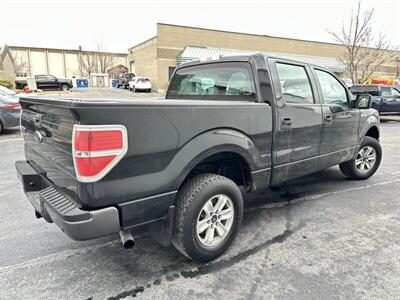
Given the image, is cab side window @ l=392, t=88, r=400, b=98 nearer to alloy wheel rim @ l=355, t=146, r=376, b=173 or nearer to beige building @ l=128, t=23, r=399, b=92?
alloy wheel rim @ l=355, t=146, r=376, b=173

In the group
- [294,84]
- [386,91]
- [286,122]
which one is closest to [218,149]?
[286,122]

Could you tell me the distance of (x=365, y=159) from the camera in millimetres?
5066

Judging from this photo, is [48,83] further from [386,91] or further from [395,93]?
[395,93]

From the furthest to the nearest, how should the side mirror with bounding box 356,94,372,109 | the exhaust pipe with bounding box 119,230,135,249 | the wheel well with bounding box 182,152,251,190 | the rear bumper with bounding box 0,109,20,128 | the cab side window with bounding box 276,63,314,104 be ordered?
the rear bumper with bounding box 0,109,20,128 → the side mirror with bounding box 356,94,372,109 → the cab side window with bounding box 276,63,314,104 → the wheel well with bounding box 182,152,251,190 → the exhaust pipe with bounding box 119,230,135,249

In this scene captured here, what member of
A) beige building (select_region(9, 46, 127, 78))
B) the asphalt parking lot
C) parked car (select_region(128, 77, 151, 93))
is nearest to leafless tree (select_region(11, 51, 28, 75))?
beige building (select_region(9, 46, 127, 78))

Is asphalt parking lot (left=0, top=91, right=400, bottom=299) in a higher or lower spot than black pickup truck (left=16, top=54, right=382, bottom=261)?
lower

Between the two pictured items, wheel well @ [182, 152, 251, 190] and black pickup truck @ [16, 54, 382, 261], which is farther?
wheel well @ [182, 152, 251, 190]

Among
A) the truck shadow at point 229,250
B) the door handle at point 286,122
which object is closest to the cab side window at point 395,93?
the truck shadow at point 229,250

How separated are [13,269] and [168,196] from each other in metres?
1.57

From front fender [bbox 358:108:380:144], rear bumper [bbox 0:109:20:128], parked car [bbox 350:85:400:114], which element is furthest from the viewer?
parked car [bbox 350:85:400:114]

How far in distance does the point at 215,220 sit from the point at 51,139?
5.16ft

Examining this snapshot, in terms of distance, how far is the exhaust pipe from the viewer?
227 cm

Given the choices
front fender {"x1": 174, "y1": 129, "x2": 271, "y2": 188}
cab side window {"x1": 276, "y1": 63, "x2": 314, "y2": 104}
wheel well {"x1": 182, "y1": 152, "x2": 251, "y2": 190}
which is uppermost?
cab side window {"x1": 276, "y1": 63, "x2": 314, "y2": 104}

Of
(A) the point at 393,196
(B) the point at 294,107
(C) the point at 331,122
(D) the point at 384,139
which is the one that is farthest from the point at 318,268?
(D) the point at 384,139
